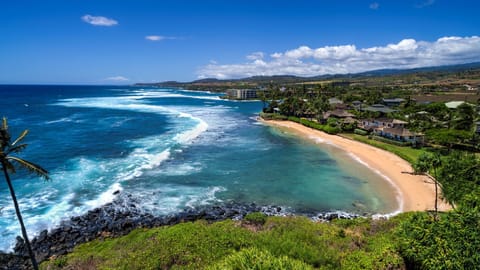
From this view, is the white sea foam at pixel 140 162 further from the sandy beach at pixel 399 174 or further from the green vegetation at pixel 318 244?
the sandy beach at pixel 399 174

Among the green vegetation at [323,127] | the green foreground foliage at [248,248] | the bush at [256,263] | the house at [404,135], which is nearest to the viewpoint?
the bush at [256,263]

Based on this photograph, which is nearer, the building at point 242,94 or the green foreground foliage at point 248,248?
the green foreground foliage at point 248,248

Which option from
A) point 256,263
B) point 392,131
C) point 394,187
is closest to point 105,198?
point 256,263

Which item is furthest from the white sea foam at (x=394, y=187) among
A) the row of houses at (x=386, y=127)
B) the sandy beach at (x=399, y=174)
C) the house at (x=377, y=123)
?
the house at (x=377, y=123)

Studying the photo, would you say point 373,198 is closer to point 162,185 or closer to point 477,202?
point 477,202

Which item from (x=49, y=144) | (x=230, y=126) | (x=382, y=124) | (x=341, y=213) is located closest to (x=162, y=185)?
(x=341, y=213)

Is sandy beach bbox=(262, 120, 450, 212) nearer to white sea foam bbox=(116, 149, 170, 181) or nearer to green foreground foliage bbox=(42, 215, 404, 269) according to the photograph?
green foreground foliage bbox=(42, 215, 404, 269)


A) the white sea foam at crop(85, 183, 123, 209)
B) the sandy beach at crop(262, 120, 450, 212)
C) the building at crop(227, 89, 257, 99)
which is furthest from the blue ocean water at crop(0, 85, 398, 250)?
the building at crop(227, 89, 257, 99)
